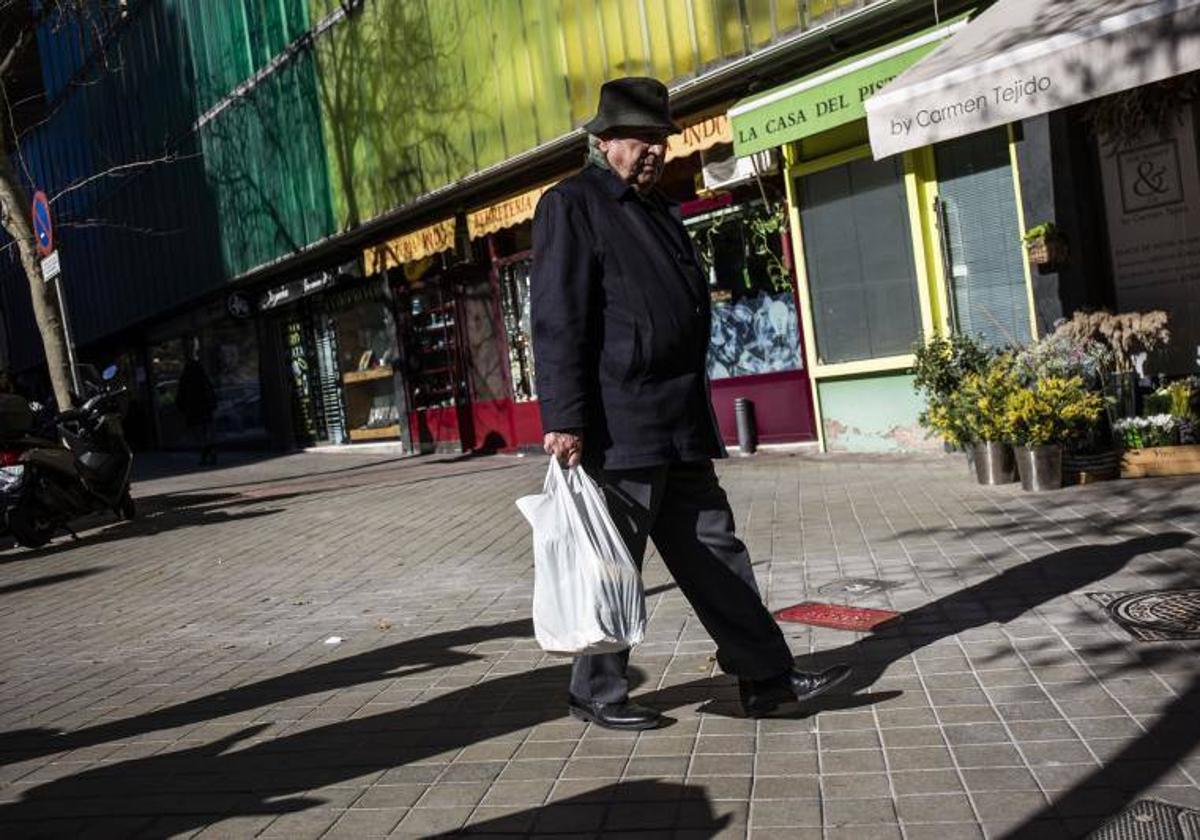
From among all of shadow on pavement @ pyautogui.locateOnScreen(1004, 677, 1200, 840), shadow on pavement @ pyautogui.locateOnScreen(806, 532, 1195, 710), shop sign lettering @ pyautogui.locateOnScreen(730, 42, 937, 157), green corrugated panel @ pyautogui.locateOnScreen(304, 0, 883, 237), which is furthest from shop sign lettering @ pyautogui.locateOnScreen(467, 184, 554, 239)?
shadow on pavement @ pyautogui.locateOnScreen(1004, 677, 1200, 840)

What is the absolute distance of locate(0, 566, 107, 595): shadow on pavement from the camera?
836cm

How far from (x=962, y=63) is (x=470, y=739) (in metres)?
5.56

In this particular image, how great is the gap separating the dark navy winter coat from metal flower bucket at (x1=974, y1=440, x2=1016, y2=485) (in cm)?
474

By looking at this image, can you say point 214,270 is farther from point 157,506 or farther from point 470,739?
point 470,739

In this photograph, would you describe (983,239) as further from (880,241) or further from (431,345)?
(431,345)

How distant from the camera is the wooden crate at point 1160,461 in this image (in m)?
7.48

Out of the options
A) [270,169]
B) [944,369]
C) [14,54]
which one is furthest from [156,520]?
[270,169]

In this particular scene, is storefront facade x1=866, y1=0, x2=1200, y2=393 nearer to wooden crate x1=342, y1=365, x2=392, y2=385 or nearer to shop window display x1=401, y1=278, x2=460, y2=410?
shop window display x1=401, y1=278, x2=460, y2=410

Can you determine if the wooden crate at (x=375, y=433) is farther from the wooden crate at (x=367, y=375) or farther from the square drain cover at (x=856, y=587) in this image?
the square drain cover at (x=856, y=587)

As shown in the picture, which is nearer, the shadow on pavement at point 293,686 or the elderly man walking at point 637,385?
the elderly man walking at point 637,385

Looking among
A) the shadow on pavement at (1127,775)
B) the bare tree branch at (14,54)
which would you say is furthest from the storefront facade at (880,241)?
the bare tree branch at (14,54)

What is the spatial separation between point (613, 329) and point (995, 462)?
16.5 feet

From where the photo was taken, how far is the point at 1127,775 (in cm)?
297

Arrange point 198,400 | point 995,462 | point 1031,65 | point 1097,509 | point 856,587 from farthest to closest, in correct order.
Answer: point 198,400, point 995,462, point 1031,65, point 1097,509, point 856,587
